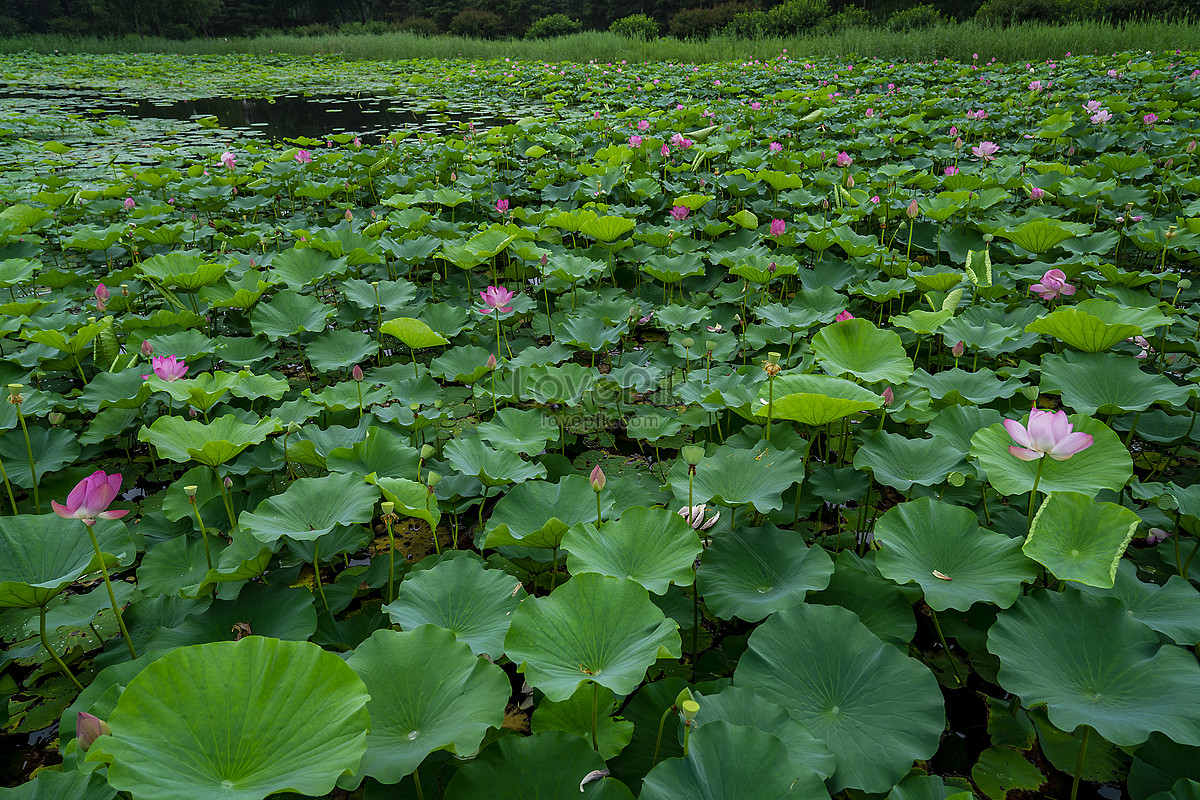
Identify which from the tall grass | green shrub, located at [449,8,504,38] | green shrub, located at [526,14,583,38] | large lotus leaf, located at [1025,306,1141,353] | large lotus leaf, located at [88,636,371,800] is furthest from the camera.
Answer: green shrub, located at [449,8,504,38]

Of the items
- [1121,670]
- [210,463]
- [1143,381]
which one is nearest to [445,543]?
[210,463]

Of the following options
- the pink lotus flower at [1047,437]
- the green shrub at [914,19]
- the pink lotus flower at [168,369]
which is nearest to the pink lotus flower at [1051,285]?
the pink lotus flower at [1047,437]

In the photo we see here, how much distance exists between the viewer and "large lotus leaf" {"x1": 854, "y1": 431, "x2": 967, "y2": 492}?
1.48 metres

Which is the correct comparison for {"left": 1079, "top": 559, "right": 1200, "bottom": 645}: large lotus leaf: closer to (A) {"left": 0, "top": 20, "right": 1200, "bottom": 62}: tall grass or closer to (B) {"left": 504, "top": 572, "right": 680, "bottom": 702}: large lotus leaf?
(B) {"left": 504, "top": 572, "right": 680, "bottom": 702}: large lotus leaf

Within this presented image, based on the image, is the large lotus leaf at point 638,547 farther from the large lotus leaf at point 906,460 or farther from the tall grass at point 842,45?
the tall grass at point 842,45

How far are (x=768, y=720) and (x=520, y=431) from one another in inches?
43.1

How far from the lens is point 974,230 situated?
3.09m

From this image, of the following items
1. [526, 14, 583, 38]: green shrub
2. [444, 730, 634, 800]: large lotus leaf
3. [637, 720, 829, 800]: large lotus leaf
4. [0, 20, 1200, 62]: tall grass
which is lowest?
[444, 730, 634, 800]: large lotus leaf

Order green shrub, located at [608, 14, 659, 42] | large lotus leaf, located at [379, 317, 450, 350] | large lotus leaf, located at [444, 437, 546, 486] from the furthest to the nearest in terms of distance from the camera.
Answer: green shrub, located at [608, 14, 659, 42]
large lotus leaf, located at [379, 317, 450, 350]
large lotus leaf, located at [444, 437, 546, 486]

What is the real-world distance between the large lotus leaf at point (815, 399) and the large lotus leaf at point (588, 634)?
654mm

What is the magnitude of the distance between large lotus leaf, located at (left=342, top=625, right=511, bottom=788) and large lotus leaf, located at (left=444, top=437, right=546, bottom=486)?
1.85 ft

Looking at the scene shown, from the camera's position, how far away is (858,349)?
1875 mm

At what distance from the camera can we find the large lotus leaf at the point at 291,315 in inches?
96.3

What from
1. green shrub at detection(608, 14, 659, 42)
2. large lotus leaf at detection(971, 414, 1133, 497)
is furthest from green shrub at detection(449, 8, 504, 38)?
large lotus leaf at detection(971, 414, 1133, 497)
